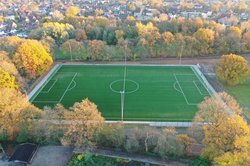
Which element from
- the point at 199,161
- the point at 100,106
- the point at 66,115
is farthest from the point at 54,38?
the point at 199,161

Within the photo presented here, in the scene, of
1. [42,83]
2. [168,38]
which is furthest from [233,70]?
[42,83]

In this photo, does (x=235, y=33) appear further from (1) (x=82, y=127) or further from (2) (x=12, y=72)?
(2) (x=12, y=72)

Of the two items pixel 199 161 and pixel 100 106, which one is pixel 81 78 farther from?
pixel 199 161

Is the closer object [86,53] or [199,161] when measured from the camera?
[199,161]

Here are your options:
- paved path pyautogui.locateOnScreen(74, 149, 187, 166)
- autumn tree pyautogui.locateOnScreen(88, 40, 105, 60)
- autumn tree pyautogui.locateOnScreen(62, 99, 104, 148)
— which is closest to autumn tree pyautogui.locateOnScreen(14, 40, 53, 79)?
autumn tree pyautogui.locateOnScreen(88, 40, 105, 60)

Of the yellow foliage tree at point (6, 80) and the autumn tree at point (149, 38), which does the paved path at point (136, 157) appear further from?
the autumn tree at point (149, 38)

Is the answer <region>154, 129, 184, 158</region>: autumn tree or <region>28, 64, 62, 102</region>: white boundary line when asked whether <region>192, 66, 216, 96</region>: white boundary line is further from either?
<region>28, 64, 62, 102</region>: white boundary line
